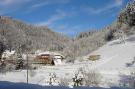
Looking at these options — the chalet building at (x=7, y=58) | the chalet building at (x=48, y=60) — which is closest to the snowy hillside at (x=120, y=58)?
the chalet building at (x=48, y=60)

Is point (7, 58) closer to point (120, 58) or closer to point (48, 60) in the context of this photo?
point (48, 60)

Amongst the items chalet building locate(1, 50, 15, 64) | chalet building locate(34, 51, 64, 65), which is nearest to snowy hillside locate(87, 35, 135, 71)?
chalet building locate(34, 51, 64, 65)

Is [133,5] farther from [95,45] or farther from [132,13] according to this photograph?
[95,45]

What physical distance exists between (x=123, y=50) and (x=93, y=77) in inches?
2151

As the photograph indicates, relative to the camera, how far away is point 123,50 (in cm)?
8681

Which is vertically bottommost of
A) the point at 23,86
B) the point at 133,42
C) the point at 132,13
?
the point at 23,86

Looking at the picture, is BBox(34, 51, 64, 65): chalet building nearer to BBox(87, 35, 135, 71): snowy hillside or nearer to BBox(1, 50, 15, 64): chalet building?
BBox(1, 50, 15, 64): chalet building

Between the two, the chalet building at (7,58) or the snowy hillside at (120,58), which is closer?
the snowy hillside at (120,58)

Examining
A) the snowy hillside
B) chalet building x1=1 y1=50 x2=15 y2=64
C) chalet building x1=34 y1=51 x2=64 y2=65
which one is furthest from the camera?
chalet building x1=34 y1=51 x2=64 y2=65

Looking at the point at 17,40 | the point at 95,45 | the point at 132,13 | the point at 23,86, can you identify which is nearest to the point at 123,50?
the point at 95,45

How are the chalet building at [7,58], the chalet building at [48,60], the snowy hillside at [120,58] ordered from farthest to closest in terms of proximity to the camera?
1. the chalet building at [48,60]
2. the chalet building at [7,58]
3. the snowy hillside at [120,58]

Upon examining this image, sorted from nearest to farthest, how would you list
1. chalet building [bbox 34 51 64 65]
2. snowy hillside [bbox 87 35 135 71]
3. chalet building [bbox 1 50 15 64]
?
1. snowy hillside [bbox 87 35 135 71]
2. chalet building [bbox 1 50 15 64]
3. chalet building [bbox 34 51 64 65]

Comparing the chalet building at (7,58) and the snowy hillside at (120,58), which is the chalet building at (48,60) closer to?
the chalet building at (7,58)

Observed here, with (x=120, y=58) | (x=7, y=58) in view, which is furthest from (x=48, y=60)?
(x=120, y=58)
